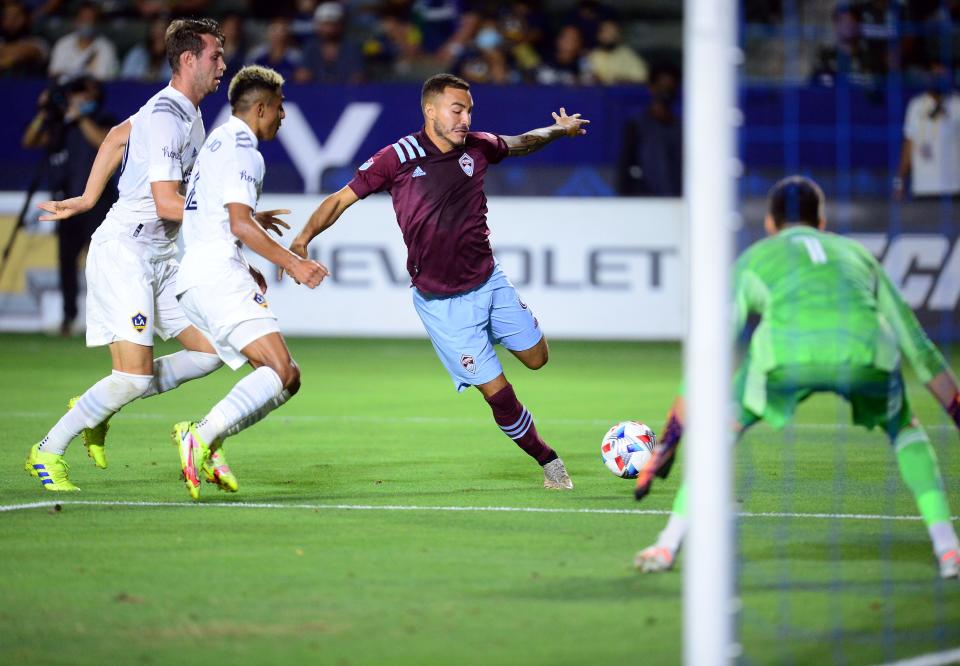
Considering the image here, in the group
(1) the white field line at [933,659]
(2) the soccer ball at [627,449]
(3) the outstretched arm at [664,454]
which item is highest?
(3) the outstretched arm at [664,454]

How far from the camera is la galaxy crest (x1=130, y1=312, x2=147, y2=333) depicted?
7926mm

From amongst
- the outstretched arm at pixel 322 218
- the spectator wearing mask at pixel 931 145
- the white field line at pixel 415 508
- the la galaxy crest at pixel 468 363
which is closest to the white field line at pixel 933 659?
the white field line at pixel 415 508

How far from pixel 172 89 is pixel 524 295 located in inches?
351

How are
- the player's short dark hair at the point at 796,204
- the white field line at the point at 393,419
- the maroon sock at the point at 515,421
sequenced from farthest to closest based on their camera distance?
the white field line at the point at 393,419 < the maroon sock at the point at 515,421 < the player's short dark hair at the point at 796,204

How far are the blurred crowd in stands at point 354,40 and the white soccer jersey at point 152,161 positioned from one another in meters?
10.7

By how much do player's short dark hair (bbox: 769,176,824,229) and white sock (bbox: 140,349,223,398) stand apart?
3406mm

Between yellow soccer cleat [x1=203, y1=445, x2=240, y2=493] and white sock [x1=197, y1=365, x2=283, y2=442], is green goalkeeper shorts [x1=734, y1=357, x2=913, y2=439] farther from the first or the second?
yellow soccer cleat [x1=203, y1=445, x2=240, y2=493]

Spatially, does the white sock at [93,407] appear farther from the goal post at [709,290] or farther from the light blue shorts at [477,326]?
the goal post at [709,290]

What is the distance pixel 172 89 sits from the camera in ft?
26.4

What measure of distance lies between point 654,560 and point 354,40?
14.9 meters

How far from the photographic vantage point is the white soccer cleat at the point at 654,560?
5945 mm

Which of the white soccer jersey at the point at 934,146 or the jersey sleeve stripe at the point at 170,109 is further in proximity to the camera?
the white soccer jersey at the point at 934,146

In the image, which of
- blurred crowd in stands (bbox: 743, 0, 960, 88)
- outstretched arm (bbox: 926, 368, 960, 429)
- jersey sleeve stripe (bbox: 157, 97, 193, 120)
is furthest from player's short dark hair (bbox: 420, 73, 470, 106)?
blurred crowd in stands (bbox: 743, 0, 960, 88)

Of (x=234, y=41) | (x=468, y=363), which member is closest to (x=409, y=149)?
(x=468, y=363)
